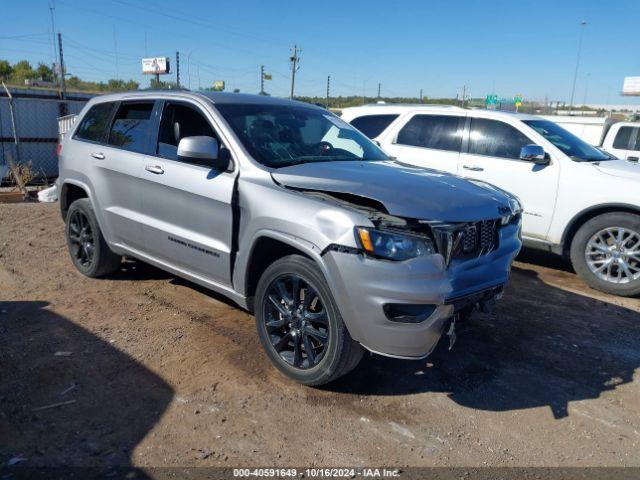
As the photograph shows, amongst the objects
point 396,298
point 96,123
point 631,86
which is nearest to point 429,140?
point 96,123

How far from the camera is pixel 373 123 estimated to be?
782 cm

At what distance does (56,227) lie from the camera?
7773 millimetres

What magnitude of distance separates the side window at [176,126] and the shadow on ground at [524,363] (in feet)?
7.37

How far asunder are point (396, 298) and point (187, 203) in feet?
6.39

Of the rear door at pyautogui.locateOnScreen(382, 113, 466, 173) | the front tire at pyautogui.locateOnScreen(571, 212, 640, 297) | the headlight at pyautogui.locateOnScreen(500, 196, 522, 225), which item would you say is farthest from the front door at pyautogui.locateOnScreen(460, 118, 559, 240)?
the headlight at pyautogui.locateOnScreen(500, 196, 522, 225)

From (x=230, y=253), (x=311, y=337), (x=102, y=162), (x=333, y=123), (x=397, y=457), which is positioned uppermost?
(x=333, y=123)

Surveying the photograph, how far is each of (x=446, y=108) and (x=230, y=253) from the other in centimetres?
472

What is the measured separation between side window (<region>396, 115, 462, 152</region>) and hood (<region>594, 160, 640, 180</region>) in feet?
5.76

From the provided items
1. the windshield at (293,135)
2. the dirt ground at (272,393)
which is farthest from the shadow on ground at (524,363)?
the windshield at (293,135)

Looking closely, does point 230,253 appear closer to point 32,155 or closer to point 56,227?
point 56,227

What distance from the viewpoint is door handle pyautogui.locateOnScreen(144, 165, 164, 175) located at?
4.33 meters

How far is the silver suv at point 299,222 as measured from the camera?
304 centimetres

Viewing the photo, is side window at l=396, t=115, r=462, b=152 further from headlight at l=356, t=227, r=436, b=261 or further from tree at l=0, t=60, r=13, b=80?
tree at l=0, t=60, r=13, b=80

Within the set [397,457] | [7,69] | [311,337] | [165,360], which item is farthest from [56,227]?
[7,69]
